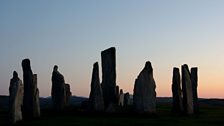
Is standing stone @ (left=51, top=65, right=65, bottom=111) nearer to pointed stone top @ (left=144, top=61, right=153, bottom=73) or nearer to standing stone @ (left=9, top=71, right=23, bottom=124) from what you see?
pointed stone top @ (left=144, top=61, right=153, bottom=73)

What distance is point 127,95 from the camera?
5847 centimetres

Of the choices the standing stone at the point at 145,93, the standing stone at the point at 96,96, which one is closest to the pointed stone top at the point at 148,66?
the standing stone at the point at 145,93

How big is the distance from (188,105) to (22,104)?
43.4 ft

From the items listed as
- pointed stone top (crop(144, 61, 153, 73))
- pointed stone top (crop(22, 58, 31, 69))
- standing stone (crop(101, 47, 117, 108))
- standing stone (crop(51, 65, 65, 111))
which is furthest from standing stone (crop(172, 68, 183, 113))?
pointed stone top (crop(22, 58, 31, 69))

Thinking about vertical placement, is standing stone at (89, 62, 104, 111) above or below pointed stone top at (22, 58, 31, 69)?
below

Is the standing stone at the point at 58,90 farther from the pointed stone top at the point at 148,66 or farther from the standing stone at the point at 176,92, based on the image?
the standing stone at the point at 176,92

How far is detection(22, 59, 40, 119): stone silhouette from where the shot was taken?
31359 mm

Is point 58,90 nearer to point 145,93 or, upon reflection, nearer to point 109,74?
point 109,74

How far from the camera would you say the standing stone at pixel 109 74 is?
123 ft

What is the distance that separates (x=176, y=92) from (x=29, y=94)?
13.1 metres

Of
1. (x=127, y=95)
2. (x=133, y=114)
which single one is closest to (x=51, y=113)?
(x=133, y=114)

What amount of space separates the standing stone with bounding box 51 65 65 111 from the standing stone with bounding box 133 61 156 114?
6.63 metres

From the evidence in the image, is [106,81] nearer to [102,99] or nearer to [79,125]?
[102,99]

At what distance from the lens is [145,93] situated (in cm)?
3441
